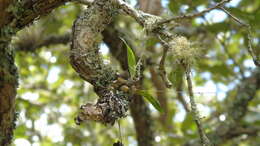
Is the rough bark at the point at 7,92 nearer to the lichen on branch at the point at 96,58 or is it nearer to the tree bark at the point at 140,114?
the lichen on branch at the point at 96,58

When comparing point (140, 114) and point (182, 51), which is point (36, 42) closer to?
point (140, 114)

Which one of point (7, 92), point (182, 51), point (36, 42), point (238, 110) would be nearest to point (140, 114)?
point (238, 110)

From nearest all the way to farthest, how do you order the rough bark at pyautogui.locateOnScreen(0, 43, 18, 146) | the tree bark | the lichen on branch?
the lichen on branch
the rough bark at pyautogui.locateOnScreen(0, 43, 18, 146)
the tree bark

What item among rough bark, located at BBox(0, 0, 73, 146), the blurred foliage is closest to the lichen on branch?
rough bark, located at BBox(0, 0, 73, 146)

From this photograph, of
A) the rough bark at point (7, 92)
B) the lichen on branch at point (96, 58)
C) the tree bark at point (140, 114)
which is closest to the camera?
the lichen on branch at point (96, 58)

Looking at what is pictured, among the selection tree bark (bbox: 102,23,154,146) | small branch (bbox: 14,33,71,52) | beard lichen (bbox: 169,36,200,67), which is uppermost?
small branch (bbox: 14,33,71,52)

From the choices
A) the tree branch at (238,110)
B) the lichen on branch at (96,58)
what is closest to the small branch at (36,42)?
the tree branch at (238,110)

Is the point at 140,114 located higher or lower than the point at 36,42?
lower

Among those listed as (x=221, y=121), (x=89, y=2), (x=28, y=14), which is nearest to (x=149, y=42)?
(x=89, y=2)

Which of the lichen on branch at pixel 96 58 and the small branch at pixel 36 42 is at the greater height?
→ the small branch at pixel 36 42

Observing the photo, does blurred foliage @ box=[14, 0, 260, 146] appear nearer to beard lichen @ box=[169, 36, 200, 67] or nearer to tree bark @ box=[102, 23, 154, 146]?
tree bark @ box=[102, 23, 154, 146]

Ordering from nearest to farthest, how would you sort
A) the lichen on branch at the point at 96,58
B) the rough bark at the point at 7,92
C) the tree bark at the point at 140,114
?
the lichen on branch at the point at 96,58 < the rough bark at the point at 7,92 < the tree bark at the point at 140,114
